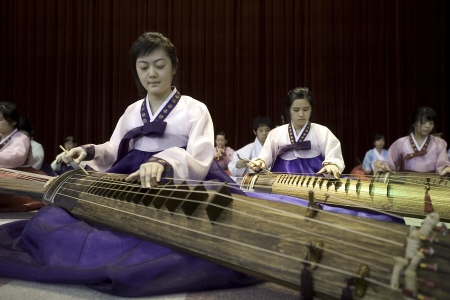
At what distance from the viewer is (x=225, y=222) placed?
3.03 ft

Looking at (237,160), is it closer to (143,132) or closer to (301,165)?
(301,165)

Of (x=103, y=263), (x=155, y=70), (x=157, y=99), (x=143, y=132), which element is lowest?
(x=103, y=263)

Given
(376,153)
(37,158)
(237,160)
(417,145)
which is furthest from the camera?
(376,153)

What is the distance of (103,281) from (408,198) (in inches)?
55.5

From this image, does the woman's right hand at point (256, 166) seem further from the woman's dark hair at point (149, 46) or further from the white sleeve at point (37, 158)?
the white sleeve at point (37, 158)

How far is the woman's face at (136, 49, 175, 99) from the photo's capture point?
65.8 inches

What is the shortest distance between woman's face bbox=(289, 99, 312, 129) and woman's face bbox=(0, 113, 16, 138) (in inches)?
85.7

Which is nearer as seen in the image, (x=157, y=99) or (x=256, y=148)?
(x=157, y=99)

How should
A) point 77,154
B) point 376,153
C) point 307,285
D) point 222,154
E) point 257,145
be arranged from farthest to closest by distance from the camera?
point 376,153
point 222,154
point 257,145
point 77,154
point 307,285

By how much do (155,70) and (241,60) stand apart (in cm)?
509

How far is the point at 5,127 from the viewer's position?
3.19 meters

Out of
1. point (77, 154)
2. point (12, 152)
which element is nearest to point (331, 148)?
point (77, 154)

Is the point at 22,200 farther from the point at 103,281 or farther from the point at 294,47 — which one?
the point at 294,47

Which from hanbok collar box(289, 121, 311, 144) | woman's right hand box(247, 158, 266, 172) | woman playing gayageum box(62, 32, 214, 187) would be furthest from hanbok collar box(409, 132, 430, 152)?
woman playing gayageum box(62, 32, 214, 187)
